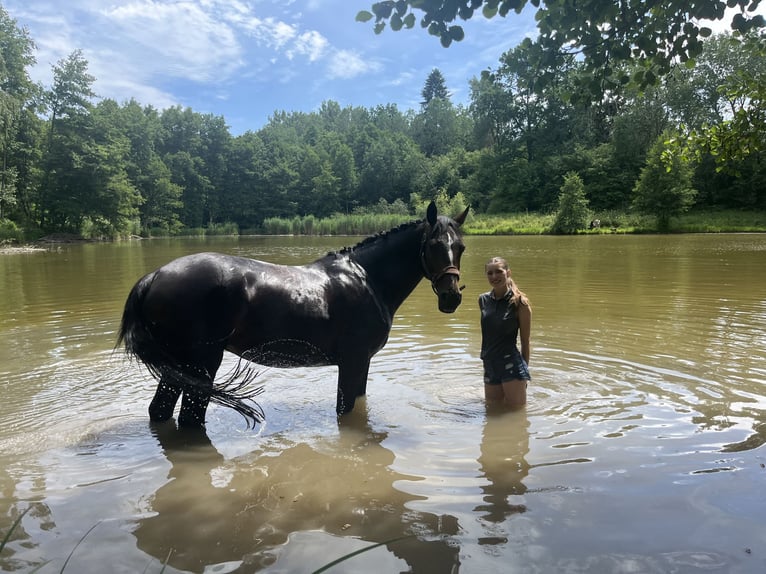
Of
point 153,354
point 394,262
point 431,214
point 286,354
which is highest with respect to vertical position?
point 431,214

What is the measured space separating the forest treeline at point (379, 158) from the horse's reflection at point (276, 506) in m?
3.30

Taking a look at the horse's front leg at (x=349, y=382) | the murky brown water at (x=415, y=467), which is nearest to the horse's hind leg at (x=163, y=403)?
the murky brown water at (x=415, y=467)

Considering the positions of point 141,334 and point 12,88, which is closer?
point 141,334

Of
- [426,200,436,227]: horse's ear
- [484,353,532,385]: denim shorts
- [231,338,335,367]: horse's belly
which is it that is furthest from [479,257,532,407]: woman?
[231,338,335,367]: horse's belly

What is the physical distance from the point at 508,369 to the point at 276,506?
9.23 feet

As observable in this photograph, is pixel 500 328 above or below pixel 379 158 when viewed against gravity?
below

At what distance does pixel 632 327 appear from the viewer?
849cm

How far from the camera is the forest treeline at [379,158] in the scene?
145ft

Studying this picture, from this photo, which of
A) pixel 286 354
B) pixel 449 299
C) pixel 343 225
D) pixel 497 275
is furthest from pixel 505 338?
pixel 343 225

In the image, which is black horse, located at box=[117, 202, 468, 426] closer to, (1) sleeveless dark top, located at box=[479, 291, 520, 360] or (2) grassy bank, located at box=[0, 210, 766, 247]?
(1) sleeveless dark top, located at box=[479, 291, 520, 360]

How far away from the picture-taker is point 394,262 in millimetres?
4980

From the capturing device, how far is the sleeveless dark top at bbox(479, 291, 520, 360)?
5.07 metres

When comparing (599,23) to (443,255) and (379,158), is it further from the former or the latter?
(379,158)

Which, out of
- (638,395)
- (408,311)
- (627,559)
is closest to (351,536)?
(627,559)
